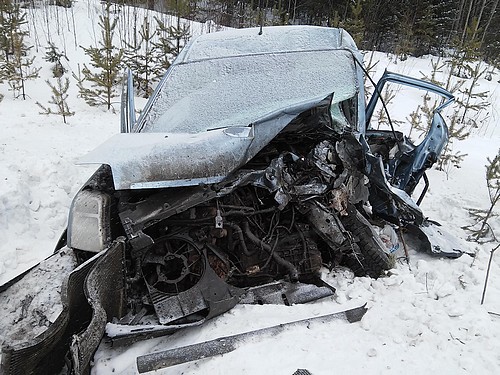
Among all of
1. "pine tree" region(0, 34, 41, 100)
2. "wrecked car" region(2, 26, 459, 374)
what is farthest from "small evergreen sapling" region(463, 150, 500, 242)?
"pine tree" region(0, 34, 41, 100)

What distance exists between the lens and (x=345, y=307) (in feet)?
8.74

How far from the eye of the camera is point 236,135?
2.57m

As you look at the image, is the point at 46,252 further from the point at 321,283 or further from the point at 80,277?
the point at 321,283

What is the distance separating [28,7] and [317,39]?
1253cm

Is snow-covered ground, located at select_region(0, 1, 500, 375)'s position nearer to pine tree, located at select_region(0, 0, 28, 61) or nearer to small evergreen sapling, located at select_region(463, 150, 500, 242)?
small evergreen sapling, located at select_region(463, 150, 500, 242)

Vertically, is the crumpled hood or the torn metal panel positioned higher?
the crumpled hood

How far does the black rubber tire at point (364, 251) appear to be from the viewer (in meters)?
3.09

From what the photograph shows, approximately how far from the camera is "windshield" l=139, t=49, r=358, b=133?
303 centimetres

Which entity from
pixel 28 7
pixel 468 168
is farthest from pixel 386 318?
pixel 28 7

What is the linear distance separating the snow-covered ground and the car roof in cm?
207

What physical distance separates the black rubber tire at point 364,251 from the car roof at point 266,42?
1.62m

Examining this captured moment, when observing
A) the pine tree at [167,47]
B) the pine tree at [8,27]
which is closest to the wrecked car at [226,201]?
the pine tree at [167,47]

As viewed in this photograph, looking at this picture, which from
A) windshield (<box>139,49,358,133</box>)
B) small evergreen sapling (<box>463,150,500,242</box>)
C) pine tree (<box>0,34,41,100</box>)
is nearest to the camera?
windshield (<box>139,49,358,133</box>)

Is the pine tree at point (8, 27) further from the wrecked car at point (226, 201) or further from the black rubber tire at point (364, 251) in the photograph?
the black rubber tire at point (364, 251)
